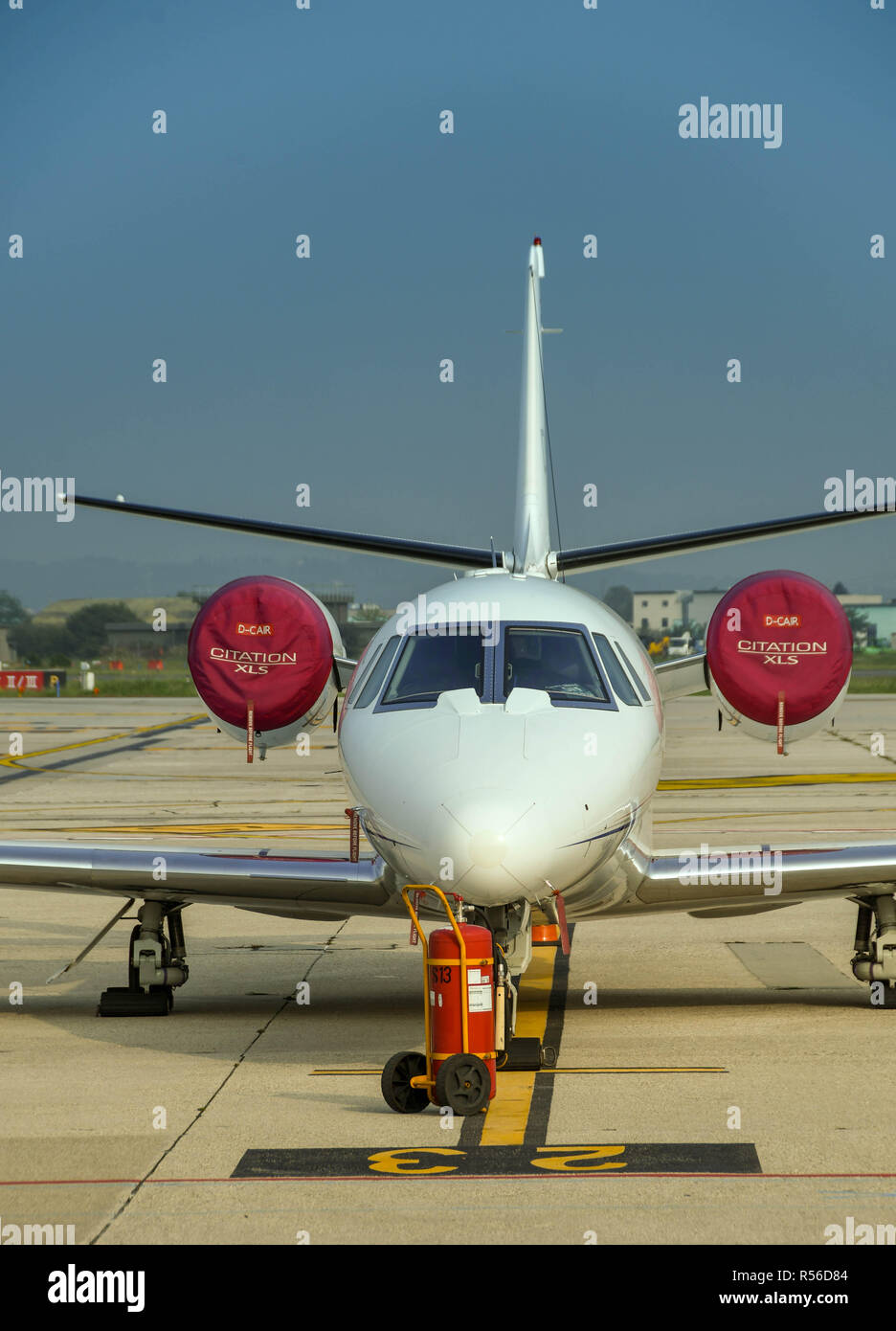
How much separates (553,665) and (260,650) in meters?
3.37

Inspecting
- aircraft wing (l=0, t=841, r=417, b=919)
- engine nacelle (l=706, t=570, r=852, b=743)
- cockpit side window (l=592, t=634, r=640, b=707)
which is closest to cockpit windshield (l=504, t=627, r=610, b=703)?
cockpit side window (l=592, t=634, r=640, b=707)

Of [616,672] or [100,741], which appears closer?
[616,672]

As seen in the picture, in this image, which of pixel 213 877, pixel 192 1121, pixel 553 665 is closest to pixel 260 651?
pixel 213 877

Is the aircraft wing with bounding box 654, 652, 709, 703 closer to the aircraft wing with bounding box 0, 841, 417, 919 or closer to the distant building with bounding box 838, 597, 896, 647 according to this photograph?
the aircraft wing with bounding box 0, 841, 417, 919

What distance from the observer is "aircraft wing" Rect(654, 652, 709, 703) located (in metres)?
14.2

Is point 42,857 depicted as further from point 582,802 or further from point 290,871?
point 582,802

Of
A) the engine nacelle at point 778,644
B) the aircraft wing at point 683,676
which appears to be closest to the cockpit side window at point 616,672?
the engine nacelle at point 778,644

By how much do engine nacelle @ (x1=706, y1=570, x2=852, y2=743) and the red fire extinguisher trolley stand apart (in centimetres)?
484

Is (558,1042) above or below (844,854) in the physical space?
below

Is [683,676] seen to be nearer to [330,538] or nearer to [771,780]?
[330,538]

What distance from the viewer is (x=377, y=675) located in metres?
10.9

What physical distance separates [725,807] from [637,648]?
16.5 metres
